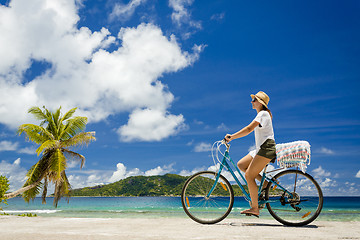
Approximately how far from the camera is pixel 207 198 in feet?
19.2

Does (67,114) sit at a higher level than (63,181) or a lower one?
higher

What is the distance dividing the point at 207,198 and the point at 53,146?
14.4m

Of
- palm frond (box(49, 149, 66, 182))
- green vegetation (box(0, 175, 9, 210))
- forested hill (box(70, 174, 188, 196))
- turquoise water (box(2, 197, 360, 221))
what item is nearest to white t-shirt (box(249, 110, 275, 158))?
turquoise water (box(2, 197, 360, 221))

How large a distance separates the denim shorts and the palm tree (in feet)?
47.6

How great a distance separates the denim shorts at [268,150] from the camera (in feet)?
17.8

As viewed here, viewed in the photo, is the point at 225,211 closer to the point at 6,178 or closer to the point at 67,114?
the point at 6,178

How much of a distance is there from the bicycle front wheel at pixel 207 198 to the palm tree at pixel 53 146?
1333 centimetres

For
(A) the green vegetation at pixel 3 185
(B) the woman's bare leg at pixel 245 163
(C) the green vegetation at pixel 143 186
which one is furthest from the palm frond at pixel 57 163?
(C) the green vegetation at pixel 143 186

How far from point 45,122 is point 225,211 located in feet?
54.0

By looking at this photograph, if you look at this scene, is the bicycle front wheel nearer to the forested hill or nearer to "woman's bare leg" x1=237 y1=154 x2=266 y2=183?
"woman's bare leg" x1=237 y1=154 x2=266 y2=183

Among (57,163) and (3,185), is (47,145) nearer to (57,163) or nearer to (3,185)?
(57,163)

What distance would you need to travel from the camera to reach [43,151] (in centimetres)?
1806

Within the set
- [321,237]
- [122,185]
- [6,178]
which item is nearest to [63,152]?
[6,178]

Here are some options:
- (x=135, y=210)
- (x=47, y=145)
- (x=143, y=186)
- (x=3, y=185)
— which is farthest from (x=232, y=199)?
(x=143, y=186)
